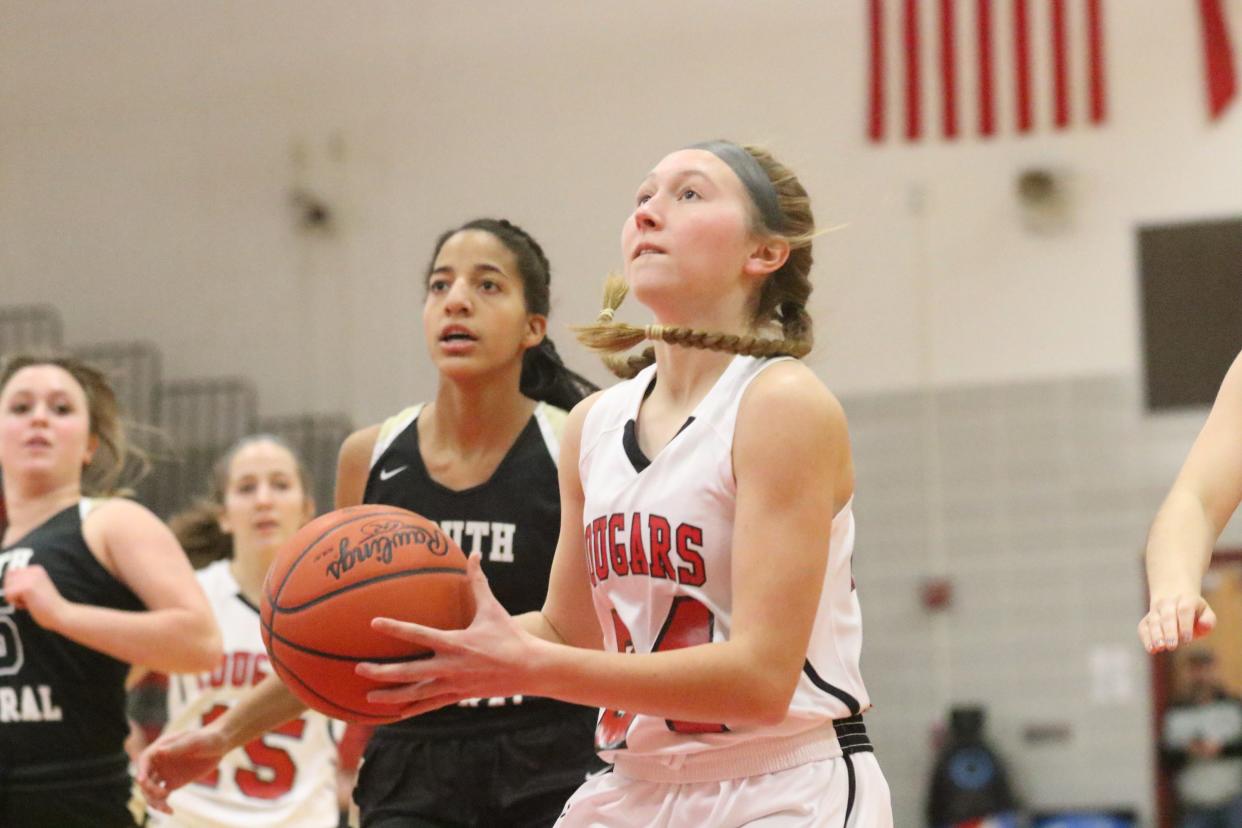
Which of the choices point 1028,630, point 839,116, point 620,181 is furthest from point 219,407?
point 1028,630

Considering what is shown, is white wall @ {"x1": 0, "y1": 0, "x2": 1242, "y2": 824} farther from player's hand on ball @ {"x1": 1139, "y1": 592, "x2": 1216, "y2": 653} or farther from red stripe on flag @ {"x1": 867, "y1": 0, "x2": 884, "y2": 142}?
player's hand on ball @ {"x1": 1139, "y1": 592, "x2": 1216, "y2": 653}

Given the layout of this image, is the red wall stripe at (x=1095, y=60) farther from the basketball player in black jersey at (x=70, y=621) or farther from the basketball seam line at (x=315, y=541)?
the basketball seam line at (x=315, y=541)

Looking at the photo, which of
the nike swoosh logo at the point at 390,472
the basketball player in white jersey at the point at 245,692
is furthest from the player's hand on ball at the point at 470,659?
the basketball player in white jersey at the point at 245,692

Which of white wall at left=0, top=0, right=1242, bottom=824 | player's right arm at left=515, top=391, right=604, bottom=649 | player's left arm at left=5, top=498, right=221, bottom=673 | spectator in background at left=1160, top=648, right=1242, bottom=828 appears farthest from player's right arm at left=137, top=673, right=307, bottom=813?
spectator in background at left=1160, top=648, right=1242, bottom=828

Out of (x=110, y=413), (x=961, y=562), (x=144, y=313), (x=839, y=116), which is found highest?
(x=839, y=116)

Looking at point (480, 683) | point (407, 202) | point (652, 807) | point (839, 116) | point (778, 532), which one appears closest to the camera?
point (480, 683)

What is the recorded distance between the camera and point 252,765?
5.50m

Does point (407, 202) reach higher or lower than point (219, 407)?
higher

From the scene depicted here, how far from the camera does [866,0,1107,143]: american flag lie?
36.8 feet

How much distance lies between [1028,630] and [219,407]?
19.8 feet

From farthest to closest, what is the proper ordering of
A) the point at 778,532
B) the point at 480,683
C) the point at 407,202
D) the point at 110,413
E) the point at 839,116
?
1. the point at 407,202
2. the point at 839,116
3. the point at 110,413
4. the point at 778,532
5. the point at 480,683

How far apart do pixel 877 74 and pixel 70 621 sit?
8.42m

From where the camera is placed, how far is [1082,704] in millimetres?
10852

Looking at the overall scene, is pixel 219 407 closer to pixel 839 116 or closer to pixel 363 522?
pixel 839 116
